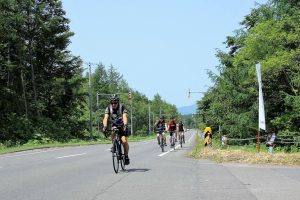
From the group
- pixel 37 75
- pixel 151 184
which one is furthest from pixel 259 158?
pixel 37 75

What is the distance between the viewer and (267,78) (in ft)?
114

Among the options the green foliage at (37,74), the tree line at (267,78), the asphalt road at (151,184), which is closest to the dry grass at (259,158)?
Answer: the asphalt road at (151,184)

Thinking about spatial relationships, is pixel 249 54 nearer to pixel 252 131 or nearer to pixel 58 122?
pixel 252 131

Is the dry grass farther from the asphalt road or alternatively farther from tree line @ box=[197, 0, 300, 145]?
tree line @ box=[197, 0, 300, 145]

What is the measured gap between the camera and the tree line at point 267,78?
32094 mm

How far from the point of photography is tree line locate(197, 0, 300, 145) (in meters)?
32.1

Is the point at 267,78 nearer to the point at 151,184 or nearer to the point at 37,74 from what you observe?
the point at 151,184

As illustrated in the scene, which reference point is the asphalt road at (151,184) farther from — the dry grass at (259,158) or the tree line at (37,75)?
the tree line at (37,75)

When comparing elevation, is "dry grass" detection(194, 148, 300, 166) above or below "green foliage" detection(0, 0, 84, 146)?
below

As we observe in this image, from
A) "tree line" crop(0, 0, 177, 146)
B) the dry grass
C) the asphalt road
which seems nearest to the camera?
the asphalt road

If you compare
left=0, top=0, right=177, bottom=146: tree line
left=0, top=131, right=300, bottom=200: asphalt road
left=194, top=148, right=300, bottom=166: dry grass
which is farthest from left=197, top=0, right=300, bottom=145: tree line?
left=0, top=131, right=300, bottom=200: asphalt road

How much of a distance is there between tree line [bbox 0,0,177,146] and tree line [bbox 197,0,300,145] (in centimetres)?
1820

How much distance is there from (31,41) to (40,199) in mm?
47046

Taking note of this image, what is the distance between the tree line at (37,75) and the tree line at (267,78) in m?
18.2
